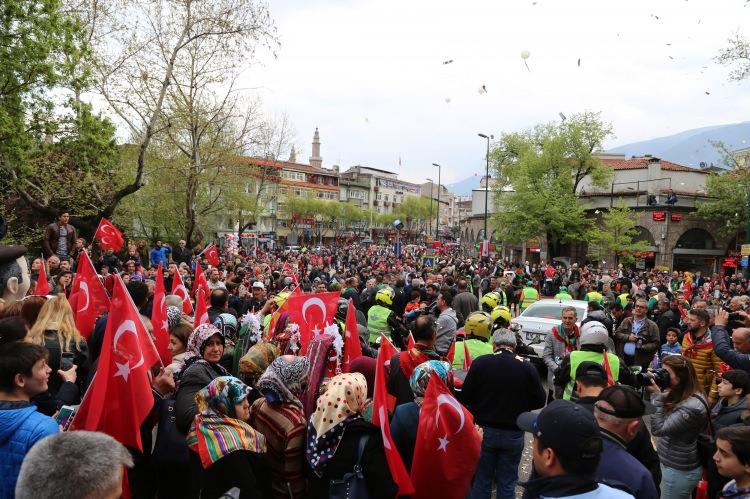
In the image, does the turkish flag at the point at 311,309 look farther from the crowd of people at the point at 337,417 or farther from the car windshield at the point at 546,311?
the car windshield at the point at 546,311

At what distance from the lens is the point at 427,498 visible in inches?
167

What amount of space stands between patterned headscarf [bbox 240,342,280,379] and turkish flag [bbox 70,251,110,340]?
387cm

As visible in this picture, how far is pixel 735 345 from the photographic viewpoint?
232 inches

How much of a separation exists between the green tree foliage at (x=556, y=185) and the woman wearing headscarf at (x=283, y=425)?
4218 centimetres

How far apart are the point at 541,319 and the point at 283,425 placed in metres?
9.14

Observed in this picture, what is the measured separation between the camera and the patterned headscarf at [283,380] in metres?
3.74

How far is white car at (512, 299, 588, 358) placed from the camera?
1146 centimetres

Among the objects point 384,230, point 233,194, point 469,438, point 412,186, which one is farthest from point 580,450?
point 412,186

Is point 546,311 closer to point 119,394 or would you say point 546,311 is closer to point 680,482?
point 680,482

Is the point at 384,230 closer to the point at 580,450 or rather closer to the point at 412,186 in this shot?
the point at 412,186

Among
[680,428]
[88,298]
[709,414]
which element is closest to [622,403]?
[680,428]

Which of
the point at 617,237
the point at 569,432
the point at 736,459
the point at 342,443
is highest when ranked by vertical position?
the point at 617,237

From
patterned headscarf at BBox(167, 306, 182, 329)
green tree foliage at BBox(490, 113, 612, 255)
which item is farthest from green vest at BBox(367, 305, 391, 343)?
green tree foliage at BBox(490, 113, 612, 255)

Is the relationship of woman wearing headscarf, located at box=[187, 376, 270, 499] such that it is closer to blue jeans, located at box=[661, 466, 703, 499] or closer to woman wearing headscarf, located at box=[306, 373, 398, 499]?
woman wearing headscarf, located at box=[306, 373, 398, 499]
